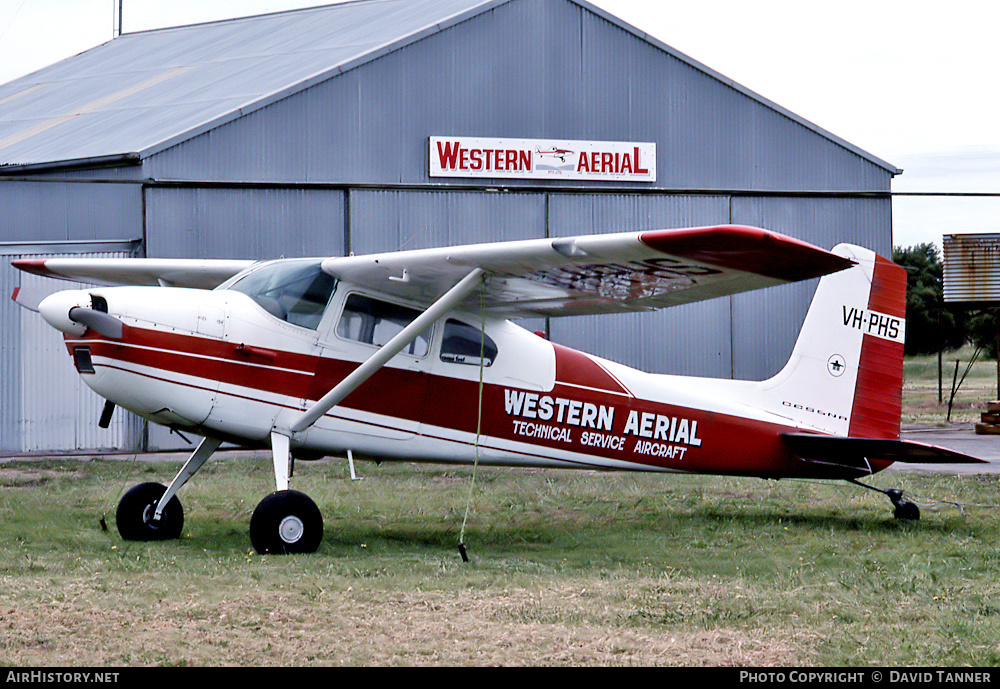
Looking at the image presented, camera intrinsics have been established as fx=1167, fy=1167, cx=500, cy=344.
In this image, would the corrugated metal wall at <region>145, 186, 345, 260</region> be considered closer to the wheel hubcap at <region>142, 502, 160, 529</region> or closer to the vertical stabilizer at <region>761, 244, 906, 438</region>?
the wheel hubcap at <region>142, 502, 160, 529</region>

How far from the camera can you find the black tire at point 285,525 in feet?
29.3

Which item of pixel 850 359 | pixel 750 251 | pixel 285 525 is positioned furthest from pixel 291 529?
pixel 850 359

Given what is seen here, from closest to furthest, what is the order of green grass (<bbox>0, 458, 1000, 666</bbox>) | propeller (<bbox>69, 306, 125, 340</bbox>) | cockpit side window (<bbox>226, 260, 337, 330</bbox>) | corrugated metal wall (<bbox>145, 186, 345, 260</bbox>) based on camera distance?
1. green grass (<bbox>0, 458, 1000, 666</bbox>)
2. propeller (<bbox>69, 306, 125, 340</bbox>)
3. cockpit side window (<bbox>226, 260, 337, 330</bbox>)
4. corrugated metal wall (<bbox>145, 186, 345, 260</bbox>)

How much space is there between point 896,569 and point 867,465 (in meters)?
2.54

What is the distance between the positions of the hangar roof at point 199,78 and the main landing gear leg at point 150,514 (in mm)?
8575

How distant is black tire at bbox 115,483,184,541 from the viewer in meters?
9.89

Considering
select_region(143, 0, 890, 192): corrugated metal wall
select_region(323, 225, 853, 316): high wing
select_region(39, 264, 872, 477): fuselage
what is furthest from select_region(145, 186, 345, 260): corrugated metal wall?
select_region(323, 225, 853, 316): high wing

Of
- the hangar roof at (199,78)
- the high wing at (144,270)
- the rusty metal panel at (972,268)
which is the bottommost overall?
the high wing at (144,270)

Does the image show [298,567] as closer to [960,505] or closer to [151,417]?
[151,417]

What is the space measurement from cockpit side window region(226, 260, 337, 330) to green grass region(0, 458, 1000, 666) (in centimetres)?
192

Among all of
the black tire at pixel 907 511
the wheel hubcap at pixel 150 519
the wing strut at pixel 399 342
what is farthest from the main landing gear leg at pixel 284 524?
the black tire at pixel 907 511

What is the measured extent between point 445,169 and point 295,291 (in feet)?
32.7

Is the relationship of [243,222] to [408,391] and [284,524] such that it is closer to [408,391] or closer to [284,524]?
[408,391]

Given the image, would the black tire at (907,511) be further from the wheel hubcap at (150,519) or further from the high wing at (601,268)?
the wheel hubcap at (150,519)
